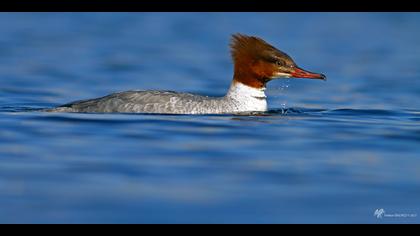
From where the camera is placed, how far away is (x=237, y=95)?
1372 cm

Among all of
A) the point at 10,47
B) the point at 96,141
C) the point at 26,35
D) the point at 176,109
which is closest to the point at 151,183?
the point at 96,141

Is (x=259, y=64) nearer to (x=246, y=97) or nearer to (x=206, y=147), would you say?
(x=246, y=97)

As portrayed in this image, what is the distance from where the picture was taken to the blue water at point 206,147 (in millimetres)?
8453

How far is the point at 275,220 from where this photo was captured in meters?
8.09

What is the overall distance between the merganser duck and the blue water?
0.21 meters

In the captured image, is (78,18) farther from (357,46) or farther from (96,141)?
(96,141)

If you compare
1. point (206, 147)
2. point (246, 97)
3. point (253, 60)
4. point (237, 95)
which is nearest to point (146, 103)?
point (237, 95)

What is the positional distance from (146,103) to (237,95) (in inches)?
50.3

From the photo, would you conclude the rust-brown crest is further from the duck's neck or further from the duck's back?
the duck's back

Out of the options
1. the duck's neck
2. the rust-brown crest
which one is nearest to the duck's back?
the duck's neck

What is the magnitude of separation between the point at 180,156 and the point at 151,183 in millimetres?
1408

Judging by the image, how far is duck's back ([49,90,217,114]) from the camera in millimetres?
13430

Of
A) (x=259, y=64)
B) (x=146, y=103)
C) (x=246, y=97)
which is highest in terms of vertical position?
(x=259, y=64)

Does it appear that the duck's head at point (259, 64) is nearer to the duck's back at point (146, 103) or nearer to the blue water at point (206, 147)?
the blue water at point (206, 147)
